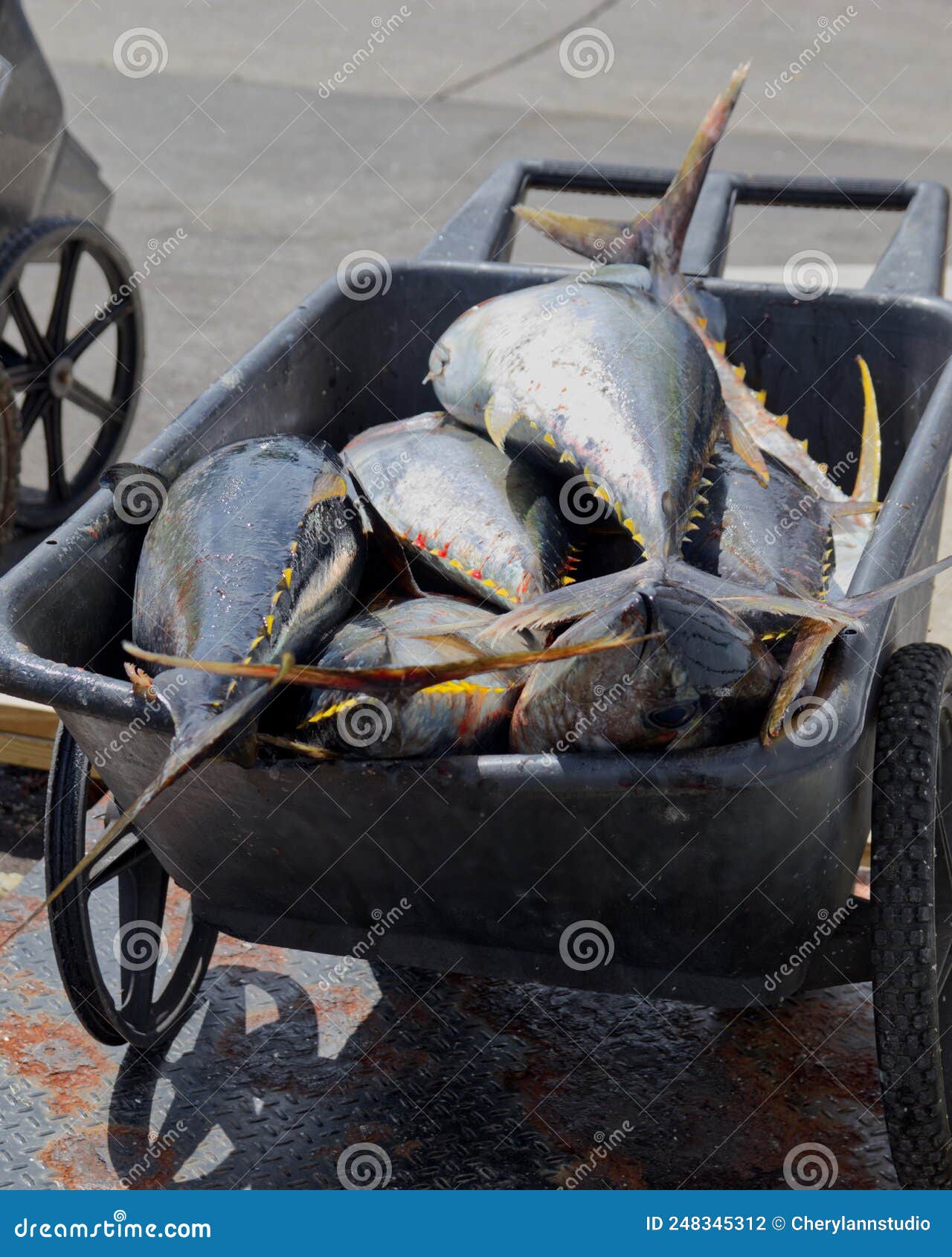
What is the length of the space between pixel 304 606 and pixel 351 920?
43cm

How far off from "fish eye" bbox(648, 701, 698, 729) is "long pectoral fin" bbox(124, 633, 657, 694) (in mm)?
141

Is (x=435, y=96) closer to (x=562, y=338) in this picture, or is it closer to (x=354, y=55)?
(x=354, y=55)

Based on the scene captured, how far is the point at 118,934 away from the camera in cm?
264

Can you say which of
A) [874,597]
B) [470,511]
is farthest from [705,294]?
[874,597]

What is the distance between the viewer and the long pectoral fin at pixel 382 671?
140cm

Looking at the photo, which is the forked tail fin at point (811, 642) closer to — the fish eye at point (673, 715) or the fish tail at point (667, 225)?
the fish eye at point (673, 715)

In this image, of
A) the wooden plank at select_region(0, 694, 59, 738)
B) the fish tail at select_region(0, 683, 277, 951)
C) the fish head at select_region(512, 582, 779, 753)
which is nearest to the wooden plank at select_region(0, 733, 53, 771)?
the wooden plank at select_region(0, 694, 59, 738)

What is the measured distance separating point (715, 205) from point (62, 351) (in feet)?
6.07

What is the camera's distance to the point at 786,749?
1536mm

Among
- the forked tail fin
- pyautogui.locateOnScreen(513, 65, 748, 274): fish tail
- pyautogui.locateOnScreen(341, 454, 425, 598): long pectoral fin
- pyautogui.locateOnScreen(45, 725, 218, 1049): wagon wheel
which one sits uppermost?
pyautogui.locateOnScreen(513, 65, 748, 274): fish tail

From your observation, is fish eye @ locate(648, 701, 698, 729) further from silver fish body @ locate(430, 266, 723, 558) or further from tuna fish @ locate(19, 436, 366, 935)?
tuna fish @ locate(19, 436, 366, 935)

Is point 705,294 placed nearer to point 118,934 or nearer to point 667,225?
point 667,225

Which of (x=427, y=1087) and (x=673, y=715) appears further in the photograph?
(x=427, y=1087)

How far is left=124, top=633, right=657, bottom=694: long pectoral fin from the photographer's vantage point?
140 cm
